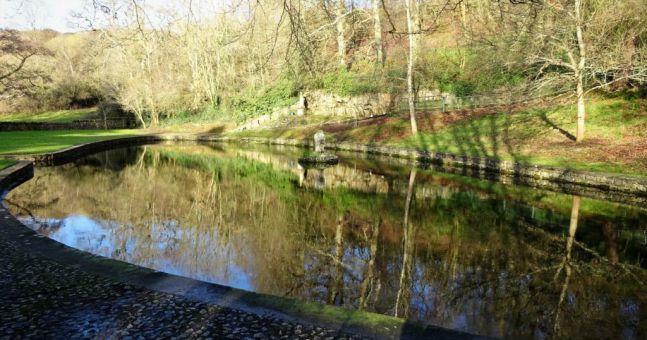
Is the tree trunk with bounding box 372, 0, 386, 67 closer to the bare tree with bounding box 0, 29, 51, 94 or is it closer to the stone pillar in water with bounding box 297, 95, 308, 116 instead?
the stone pillar in water with bounding box 297, 95, 308, 116

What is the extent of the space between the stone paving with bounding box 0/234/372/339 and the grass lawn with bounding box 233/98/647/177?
15382 millimetres

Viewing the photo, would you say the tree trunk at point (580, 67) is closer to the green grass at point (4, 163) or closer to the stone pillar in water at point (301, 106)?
the stone pillar in water at point (301, 106)

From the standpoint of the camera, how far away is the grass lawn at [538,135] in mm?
17297

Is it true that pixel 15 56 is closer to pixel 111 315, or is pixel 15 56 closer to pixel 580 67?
pixel 111 315

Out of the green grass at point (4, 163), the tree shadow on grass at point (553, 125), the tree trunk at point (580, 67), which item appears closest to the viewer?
the green grass at point (4, 163)

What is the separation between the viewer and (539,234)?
9.94 metres

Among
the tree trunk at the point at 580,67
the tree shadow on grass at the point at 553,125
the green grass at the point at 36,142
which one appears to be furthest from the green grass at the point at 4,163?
the tree shadow on grass at the point at 553,125

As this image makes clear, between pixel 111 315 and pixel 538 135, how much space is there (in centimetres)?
2190

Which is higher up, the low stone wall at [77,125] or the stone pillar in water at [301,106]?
the stone pillar in water at [301,106]

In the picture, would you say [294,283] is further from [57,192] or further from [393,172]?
[393,172]

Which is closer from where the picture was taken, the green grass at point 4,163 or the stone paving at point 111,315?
the stone paving at point 111,315

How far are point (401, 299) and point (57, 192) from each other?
501 inches

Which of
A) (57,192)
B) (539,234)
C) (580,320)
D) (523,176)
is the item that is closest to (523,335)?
(580,320)

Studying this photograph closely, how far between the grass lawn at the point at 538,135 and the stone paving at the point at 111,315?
15.4 m
